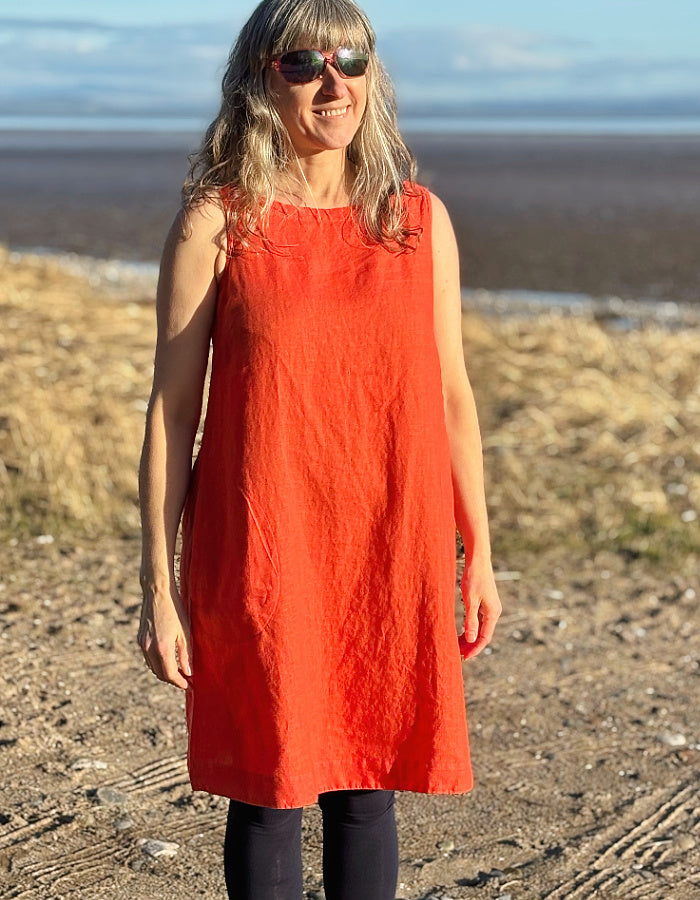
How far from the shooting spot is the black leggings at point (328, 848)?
2.54 m

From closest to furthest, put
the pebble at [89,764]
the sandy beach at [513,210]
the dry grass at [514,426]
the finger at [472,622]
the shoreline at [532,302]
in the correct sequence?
the finger at [472,622] → the pebble at [89,764] → the dry grass at [514,426] → the shoreline at [532,302] → the sandy beach at [513,210]

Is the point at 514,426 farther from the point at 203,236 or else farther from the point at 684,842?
the point at 203,236

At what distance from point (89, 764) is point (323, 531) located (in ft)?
5.91

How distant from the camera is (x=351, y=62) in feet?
7.83

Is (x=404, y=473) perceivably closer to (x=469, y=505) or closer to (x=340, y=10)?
(x=469, y=505)

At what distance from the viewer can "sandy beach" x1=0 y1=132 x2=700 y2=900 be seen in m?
3.52

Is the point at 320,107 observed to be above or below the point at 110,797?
above

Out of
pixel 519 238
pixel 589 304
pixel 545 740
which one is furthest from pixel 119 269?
pixel 545 740

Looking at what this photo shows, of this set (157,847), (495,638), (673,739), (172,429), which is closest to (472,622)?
(172,429)

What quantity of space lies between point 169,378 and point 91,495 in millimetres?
3880

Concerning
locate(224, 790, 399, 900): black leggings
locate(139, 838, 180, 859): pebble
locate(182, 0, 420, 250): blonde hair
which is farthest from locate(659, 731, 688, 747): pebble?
locate(182, 0, 420, 250): blonde hair

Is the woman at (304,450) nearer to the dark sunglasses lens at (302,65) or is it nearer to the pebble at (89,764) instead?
the dark sunglasses lens at (302,65)

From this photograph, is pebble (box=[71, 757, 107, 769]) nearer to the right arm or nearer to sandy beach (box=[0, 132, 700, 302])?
the right arm

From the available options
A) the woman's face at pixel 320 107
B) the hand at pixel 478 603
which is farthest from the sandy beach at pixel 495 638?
the woman's face at pixel 320 107
